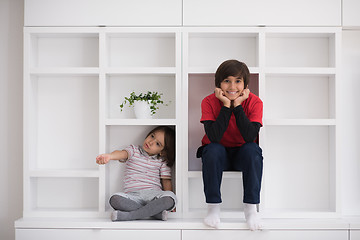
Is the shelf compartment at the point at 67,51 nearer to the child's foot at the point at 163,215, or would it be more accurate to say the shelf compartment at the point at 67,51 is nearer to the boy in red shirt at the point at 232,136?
the boy in red shirt at the point at 232,136

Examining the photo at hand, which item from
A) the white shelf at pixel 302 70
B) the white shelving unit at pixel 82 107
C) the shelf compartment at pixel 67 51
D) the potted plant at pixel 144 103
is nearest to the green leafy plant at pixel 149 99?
the potted plant at pixel 144 103

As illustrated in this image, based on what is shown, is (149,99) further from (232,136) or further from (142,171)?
(232,136)

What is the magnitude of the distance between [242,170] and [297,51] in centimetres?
86

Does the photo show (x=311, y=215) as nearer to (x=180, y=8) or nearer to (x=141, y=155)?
(x=141, y=155)

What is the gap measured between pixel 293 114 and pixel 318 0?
0.67 meters

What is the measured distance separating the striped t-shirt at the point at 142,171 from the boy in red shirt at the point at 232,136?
1.08 feet

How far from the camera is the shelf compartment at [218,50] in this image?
2.29m

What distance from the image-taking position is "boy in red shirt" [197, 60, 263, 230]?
1.90m

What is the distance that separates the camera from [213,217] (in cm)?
193

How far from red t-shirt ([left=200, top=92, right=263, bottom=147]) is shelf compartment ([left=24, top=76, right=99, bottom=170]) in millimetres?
699

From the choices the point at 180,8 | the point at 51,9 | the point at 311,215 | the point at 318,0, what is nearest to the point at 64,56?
the point at 51,9

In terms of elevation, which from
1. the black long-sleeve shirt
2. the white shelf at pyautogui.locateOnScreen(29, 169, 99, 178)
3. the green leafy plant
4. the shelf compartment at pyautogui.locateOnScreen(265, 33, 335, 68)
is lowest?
the white shelf at pyautogui.locateOnScreen(29, 169, 99, 178)

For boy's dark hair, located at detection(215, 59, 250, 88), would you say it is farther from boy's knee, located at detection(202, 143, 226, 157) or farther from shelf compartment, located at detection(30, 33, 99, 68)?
shelf compartment, located at detection(30, 33, 99, 68)

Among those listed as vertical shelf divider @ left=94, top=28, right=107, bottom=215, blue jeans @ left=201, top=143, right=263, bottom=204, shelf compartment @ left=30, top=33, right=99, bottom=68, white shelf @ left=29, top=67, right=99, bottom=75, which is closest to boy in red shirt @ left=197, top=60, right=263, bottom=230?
blue jeans @ left=201, top=143, right=263, bottom=204
